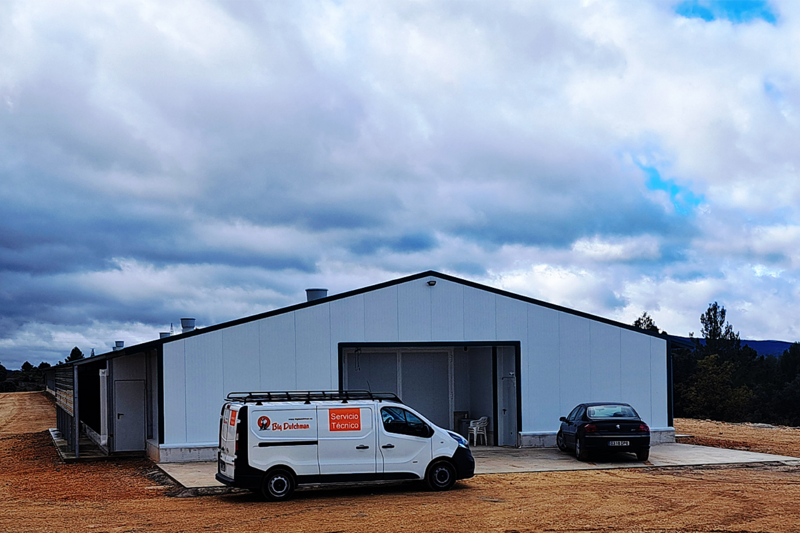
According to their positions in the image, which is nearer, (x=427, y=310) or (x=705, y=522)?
(x=705, y=522)

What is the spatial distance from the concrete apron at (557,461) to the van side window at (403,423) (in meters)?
3.30

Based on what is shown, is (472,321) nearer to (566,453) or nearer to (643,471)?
(566,453)

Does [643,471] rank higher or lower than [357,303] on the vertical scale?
A: lower

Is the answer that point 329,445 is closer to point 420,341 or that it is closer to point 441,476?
point 441,476

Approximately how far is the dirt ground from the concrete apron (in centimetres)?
65

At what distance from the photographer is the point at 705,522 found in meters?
11.5

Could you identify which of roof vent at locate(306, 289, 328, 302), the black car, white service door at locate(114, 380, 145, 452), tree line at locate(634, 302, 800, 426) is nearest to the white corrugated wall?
roof vent at locate(306, 289, 328, 302)

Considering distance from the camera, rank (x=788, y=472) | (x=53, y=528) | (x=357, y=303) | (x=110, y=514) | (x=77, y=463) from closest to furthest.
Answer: (x=53, y=528), (x=110, y=514), (x=788, y=472), (x=77, y=463), (x=357, y=303)

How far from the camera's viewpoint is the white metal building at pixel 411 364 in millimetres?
20375

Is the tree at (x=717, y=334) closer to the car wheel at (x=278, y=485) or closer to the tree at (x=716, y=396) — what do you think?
the tree at (x=716, y=396)

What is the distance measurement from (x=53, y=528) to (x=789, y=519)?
1009cm

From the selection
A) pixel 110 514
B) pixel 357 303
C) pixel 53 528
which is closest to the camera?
pixel 53 528

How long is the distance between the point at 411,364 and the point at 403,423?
33.3 ft

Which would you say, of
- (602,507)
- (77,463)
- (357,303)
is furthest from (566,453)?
(77,463)
